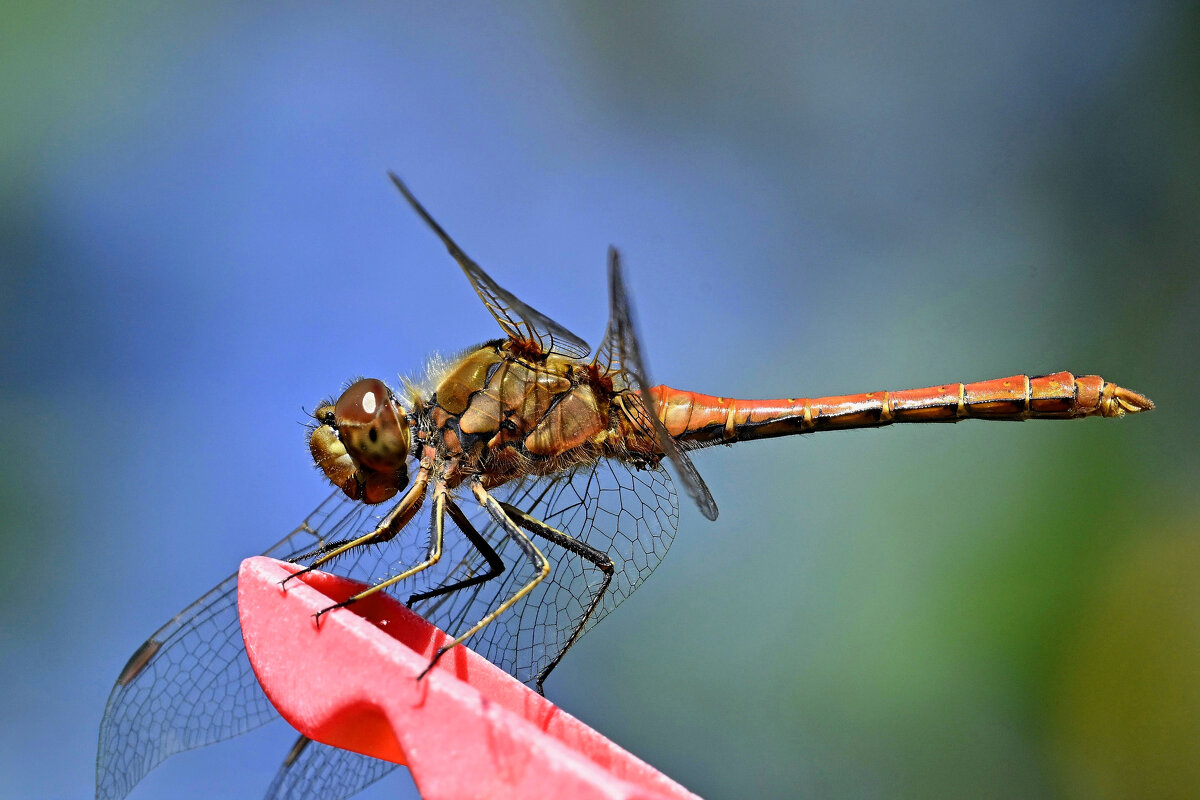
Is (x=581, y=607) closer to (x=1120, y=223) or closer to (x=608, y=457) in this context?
(x=608, y=457)

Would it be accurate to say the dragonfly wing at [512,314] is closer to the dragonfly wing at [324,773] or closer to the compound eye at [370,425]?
the compound eye at [370,425]

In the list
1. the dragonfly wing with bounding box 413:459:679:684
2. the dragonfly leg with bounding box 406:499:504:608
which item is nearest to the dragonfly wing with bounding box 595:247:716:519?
the dragonfly wing with bounding box 413:459:679:684

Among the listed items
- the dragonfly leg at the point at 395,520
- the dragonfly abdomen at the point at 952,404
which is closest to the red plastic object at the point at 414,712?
the dragonfly leg at the point at 395,520

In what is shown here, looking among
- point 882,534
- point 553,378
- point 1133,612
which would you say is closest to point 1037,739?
point 1133,612

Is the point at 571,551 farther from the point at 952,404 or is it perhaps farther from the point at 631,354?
the point at 952,404

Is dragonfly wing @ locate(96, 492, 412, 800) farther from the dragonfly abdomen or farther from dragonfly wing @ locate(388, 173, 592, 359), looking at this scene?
the dragonfly abdomen

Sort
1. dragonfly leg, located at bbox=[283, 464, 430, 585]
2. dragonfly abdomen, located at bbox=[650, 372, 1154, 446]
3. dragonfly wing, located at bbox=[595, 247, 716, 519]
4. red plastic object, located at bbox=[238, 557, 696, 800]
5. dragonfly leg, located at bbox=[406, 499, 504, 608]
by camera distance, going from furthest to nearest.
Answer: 1. dragonfly abdomen, located at bbox=[650, 372, 1154, 446]
2. dragonfly leg, located at bbox=[406, 499, 504, 608]
3. dragonfly leg, located at bbox=[283, 464, 430, 585]
4. dragonfly wing, located at bbox=[595, 247, 716, 519]
5. red plastic object, located at bbox=[238, 557, 696, 800]

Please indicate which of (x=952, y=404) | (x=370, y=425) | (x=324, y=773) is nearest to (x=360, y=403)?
(x=370, y=425)
